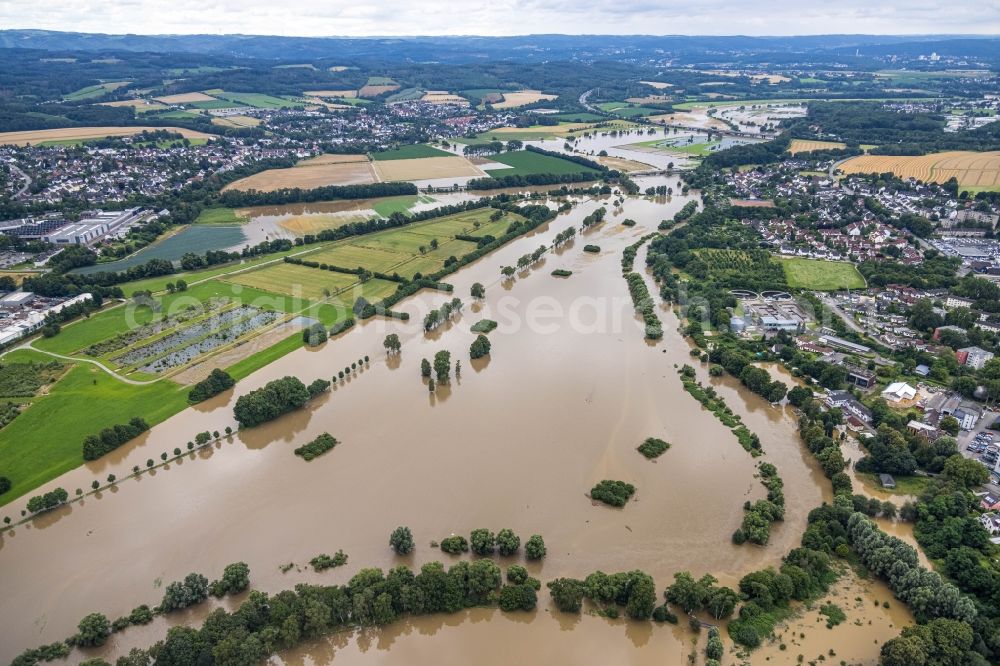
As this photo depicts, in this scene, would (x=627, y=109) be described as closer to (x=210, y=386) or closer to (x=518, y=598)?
(x=210, y=386)

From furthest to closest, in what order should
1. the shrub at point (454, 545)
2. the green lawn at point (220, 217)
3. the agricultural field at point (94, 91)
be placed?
the agricultural field at point (94, 91) < the green lawn at point (220, 217) < the shrub at point (454, 545)

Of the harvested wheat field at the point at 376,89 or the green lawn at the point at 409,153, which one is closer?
the green lawn at the point at 409,153

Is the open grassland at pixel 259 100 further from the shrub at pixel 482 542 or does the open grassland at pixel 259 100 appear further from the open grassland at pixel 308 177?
the shrub at pixel 482 542

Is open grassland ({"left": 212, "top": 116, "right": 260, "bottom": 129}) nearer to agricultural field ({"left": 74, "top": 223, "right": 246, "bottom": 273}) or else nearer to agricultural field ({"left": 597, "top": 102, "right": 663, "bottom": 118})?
agricultural field ({"left": 74, "top": 223, "right": 246, "bottom": 273})

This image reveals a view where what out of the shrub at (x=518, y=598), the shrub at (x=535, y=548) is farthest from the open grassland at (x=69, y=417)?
the shrub at (x=535, y=548)

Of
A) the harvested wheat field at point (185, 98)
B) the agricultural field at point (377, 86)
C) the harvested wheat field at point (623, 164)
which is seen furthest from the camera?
the agricultural field at point (377, 86)

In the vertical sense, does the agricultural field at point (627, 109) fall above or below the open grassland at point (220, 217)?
above

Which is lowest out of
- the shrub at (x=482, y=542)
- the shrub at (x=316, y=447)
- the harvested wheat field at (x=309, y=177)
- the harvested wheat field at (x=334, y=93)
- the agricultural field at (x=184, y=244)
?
the shrub at (x=316, y=447)
